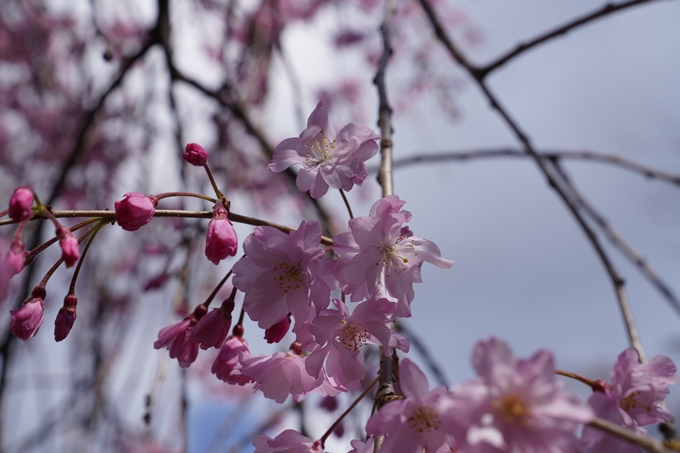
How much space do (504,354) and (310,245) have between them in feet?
1.64

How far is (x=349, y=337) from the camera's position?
1138mm

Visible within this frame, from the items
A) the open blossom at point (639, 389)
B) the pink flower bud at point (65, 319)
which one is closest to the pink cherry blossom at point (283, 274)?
the pink flower bud at point (65, 319)

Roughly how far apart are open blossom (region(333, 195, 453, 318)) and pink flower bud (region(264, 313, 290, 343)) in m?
0.17

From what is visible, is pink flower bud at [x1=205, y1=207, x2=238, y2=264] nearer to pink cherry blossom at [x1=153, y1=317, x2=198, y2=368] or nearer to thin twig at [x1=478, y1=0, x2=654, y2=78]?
pink cherry blossom at [x1=153, y1=317, x2=198, y2=368]

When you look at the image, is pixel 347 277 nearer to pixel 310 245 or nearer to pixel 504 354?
pixel 310 245

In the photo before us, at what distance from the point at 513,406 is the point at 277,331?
61 cm

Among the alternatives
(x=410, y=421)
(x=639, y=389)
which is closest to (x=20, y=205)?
(x=410, y=421)

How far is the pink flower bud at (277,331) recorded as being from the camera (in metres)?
1.20

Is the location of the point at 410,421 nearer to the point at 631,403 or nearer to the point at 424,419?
the point at 424,419

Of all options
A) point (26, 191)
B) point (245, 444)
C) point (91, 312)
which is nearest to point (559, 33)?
point (26, 191)

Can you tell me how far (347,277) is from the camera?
1.13 m

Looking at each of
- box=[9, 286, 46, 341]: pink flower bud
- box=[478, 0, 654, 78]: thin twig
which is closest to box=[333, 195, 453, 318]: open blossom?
box=[9, 286, 46, 341]: pink flower bud

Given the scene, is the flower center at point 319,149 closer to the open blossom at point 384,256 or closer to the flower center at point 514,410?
the open blossom at point 384,256

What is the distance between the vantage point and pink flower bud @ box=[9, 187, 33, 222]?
900 mm
